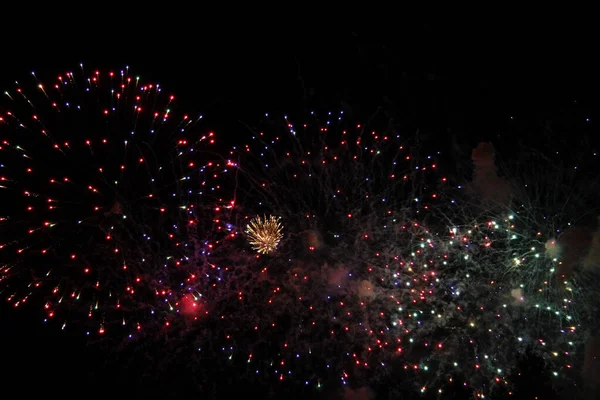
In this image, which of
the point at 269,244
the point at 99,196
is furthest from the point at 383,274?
the point at 99,196

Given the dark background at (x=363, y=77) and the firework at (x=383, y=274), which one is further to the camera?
the dark background at (x=363, y=77)

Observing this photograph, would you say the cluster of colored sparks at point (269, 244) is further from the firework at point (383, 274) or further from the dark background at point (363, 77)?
the dark background at point (363, 77)

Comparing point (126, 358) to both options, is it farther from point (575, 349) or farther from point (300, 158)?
point (575, 349)

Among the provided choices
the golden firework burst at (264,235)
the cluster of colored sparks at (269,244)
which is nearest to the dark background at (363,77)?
the cluster of colored sparks at (269,244)

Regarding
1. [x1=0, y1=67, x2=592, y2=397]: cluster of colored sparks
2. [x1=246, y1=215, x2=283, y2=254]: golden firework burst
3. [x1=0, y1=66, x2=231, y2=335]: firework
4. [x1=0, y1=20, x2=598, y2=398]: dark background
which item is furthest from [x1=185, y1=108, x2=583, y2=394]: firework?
[x1=0, y1=66, x2=231, y2=335]: firework

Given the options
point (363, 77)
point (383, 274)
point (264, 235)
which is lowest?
point (383, 274)

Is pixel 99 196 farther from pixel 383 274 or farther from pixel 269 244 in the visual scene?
pixel 383 274
